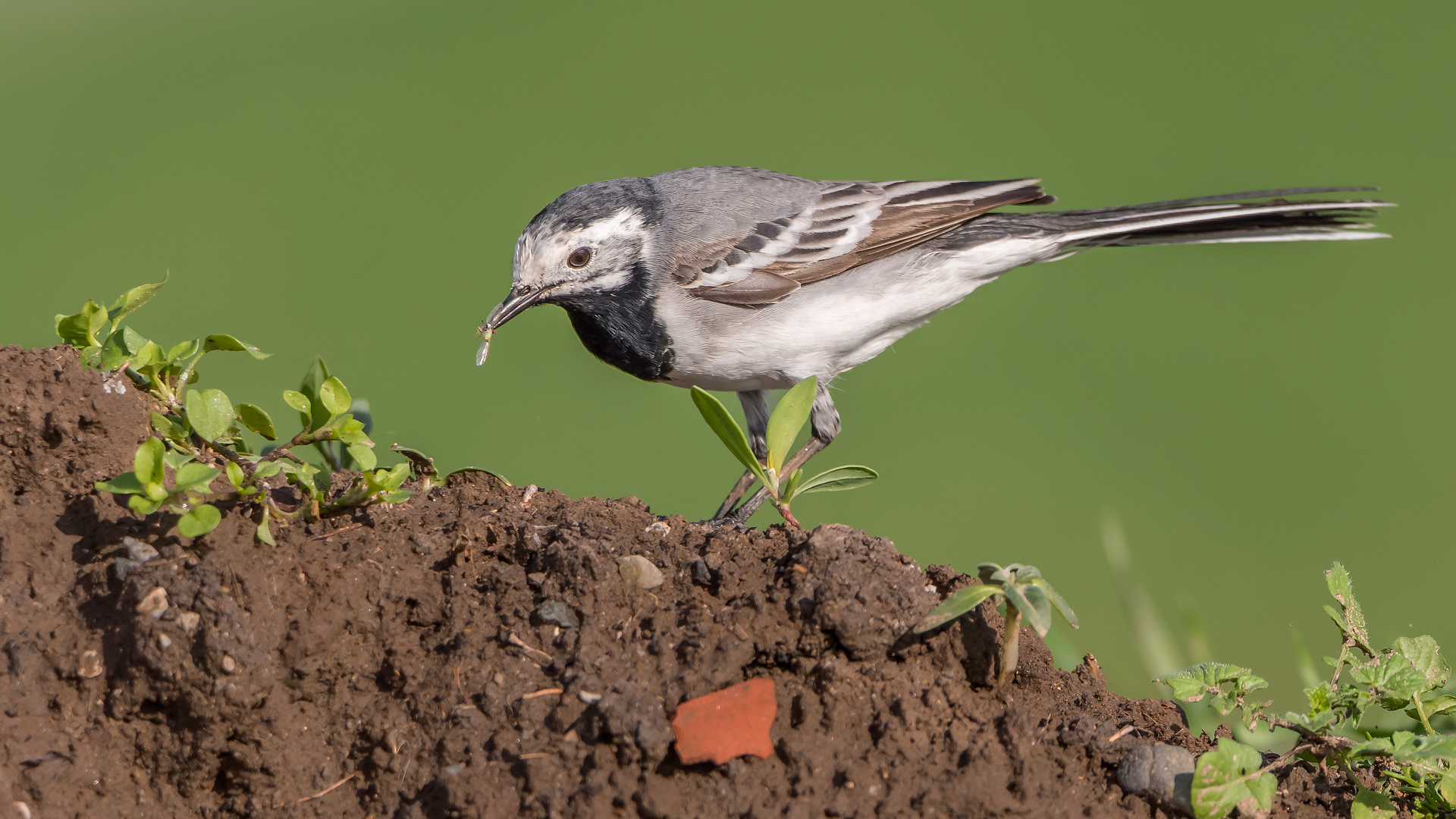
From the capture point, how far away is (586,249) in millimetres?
4422

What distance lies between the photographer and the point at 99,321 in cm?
265

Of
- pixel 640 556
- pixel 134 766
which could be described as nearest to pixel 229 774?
pixel 134 766

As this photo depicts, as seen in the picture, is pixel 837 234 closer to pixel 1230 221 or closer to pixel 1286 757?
pixel 1230 221

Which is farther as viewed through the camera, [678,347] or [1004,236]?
[1004,236]

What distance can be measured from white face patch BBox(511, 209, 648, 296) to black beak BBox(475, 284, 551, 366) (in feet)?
0.09

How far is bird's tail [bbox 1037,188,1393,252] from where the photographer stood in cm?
474

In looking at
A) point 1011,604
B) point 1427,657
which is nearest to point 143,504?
point 1011,604

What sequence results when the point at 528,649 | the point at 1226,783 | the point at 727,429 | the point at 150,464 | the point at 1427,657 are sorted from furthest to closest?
the point at 727,429, the point at 1427,657, the point at 528,649, the point at 150,464, the point at 1226,783

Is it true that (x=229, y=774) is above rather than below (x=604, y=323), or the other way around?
below

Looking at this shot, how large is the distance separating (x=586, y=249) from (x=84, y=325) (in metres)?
2.10

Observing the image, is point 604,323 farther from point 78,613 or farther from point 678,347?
point 78,613

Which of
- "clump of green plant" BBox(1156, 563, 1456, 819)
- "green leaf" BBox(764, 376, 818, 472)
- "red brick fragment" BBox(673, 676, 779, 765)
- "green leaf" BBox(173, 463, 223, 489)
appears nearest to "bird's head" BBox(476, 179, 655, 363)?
"green leaf" BBox(764, 376, 818, 472)

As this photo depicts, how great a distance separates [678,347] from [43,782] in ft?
9.64

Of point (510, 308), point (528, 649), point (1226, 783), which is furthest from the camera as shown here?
point (510, 308)
